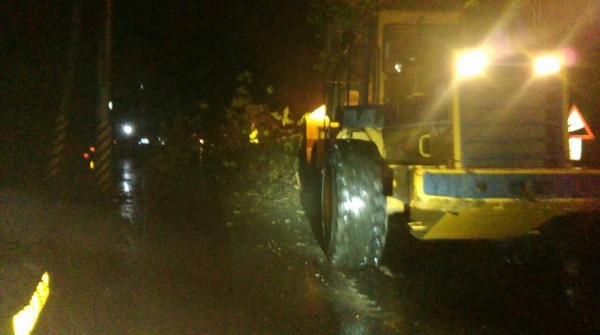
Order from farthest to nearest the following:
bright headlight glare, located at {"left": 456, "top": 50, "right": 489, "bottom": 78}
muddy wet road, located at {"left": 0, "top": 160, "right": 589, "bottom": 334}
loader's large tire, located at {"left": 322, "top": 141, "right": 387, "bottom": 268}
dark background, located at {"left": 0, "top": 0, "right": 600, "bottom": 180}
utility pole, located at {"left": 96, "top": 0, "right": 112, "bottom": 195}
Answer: dark background, located at {"left": 0, "top": 0, "right": 600, "bottom": 180}
utility pole, located at {"left": 96, "top": 0, "right": 112, "bottom": 195}
loader's large tire, located at {"left": 322, "top": 141, "right": 387, "bottom": 268}
bright headlight glare, located at {"left": 456, "top": 50, "right": 489, "bottom": 78}
muddy wet road, located at {"left": 0, "top": 160, "right": 589, "bottom": 334}

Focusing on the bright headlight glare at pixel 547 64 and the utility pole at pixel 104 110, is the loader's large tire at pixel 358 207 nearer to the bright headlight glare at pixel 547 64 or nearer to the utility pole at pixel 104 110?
the bright headlight glare at pixel 547 64

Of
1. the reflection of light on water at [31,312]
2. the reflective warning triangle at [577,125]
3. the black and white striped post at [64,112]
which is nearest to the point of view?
the reflection of light on water at [31,312]

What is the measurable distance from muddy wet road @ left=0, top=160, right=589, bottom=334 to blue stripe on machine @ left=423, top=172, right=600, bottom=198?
1.11m

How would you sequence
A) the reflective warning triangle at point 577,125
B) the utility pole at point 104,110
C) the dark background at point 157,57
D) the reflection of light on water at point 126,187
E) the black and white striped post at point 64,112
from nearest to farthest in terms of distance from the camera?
the reflective warning triangle at point 577,125, the utility pole at point 104,110, the black and white striped post at point 64,112, the reflection of light on water at point 126,187, the dark background at point 157,57

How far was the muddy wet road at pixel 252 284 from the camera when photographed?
580 cm

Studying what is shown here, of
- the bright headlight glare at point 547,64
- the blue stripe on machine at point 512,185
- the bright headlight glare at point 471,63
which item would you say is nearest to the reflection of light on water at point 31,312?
the blue stripe on machine at point 512,185

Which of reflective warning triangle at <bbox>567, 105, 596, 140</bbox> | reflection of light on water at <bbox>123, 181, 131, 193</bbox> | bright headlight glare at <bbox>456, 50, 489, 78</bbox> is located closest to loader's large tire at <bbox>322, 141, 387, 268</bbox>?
bright headlight glare at <bbox>456, 50, 489, 78</bbox>

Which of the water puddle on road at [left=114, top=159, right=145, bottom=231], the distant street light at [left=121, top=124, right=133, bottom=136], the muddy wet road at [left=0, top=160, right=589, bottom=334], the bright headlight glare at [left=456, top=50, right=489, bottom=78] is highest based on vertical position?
the distant street light at [left=121, top=124, right=133, bottom=136]

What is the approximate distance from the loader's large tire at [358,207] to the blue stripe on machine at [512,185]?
1171 millimetres

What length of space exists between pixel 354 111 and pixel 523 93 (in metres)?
1.83

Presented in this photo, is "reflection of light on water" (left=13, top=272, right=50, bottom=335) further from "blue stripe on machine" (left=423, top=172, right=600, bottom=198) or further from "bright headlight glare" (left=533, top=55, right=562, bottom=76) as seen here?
"bright headlight glare" (left=533, top=55, right=562, bottom=76)

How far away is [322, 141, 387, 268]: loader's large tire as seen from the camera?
707 cm

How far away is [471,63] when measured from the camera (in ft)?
21.1

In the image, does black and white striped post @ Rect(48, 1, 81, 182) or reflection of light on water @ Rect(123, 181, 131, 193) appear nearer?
black and white striped post @ Rect(48, 1, 81, 182)
